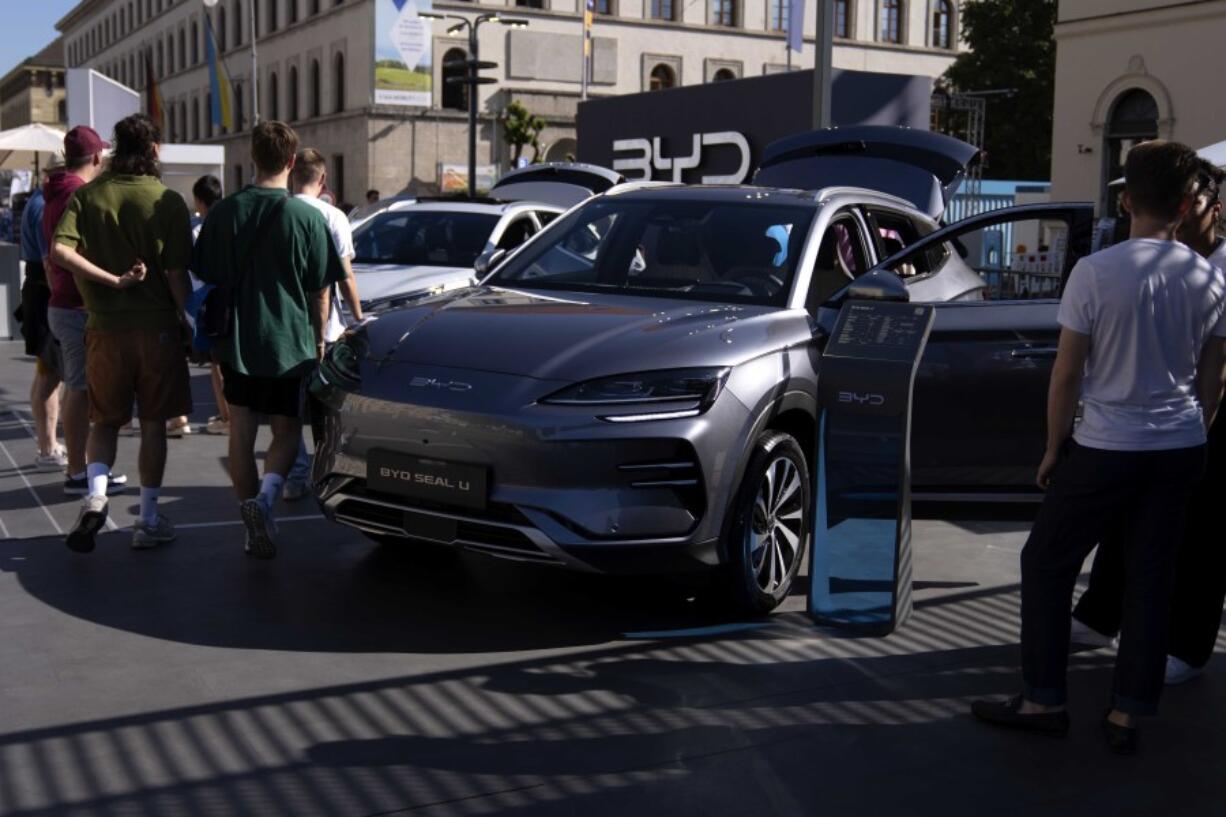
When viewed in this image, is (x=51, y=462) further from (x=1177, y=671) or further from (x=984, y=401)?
(x=1177, y=671)

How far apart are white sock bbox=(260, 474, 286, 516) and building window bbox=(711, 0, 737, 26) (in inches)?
2416

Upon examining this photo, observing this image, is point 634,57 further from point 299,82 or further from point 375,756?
point 375,756

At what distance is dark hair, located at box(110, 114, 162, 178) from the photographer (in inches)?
264

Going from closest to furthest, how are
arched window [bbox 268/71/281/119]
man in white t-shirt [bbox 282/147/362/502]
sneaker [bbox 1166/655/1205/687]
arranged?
sneaker [bbox 1166/655/1205/687] → man in white t-shirt [bbox 282/147/362/502] → arched window [bbox 268/71/281/119]

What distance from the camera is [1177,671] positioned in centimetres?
539

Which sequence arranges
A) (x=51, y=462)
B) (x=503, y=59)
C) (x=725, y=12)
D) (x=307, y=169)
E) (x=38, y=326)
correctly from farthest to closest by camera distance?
1. (x=725, y=12)
2. (x=503, y=59)
3. (x=51, y=462)
4. (x=38, y=326)
5. (x=307, y=169)

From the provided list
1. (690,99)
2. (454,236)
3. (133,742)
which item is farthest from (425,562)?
(690,99)

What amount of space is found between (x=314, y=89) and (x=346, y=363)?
61.0 meters

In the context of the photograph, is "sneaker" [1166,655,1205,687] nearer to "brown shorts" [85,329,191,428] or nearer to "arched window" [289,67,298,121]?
"brown shorts" [85,329,191,428]

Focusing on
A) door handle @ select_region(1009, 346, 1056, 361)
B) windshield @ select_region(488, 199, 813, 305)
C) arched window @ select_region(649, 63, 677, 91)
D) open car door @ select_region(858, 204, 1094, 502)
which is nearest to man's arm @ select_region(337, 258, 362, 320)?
windshield @ select_region(488, 199, 813, 305)

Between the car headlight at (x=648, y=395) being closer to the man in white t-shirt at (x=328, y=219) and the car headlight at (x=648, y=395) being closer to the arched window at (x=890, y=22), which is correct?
the man in white t-shirt at (x=328, y=219)

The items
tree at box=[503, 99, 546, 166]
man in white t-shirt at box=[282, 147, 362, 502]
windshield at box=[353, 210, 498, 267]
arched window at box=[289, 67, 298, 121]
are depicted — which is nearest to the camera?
man in white t-shirt at box=[282, 147, 362, 502]

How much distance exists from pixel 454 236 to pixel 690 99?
10.6 meters

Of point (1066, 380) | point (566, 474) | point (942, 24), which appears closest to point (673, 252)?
point (566, 474)
